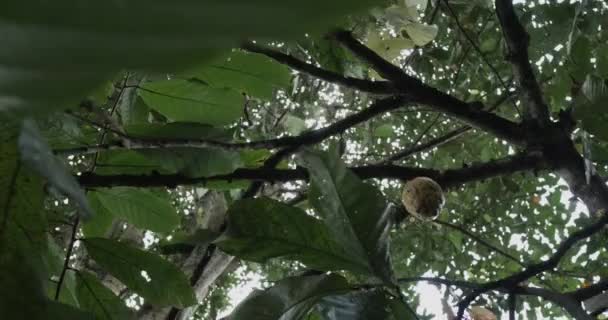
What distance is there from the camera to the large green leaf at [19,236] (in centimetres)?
38

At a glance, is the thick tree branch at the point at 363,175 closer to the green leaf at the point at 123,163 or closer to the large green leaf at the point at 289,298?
the green leaf at the point at 123,163

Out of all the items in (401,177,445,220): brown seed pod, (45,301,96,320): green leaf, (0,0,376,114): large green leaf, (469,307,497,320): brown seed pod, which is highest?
(401,177,445,220): brown seed pod

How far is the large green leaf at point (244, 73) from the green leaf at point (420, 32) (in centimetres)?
49

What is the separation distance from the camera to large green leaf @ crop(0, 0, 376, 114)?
0.12 metres

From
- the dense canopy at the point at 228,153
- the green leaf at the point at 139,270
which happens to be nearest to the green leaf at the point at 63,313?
the dense canopy at the point at 228,153

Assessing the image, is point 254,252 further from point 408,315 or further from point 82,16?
point 82,16

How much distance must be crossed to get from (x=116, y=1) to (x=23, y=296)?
0.31m

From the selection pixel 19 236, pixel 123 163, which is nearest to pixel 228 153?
pixel 123 163

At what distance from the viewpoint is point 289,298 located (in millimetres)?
583

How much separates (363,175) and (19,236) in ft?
1.71

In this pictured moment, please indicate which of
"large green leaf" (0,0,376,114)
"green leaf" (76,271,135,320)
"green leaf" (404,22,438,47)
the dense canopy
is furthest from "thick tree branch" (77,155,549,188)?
"large green leaf" (0,0,376,114)

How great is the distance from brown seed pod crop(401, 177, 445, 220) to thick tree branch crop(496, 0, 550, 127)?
0.21m

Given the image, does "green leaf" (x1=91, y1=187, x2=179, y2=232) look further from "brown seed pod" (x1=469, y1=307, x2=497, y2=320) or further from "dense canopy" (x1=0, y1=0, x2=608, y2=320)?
"brown seed pod" (x1=469, y1=307, x2=497, y2=320)

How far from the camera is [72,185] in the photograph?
292 mm
